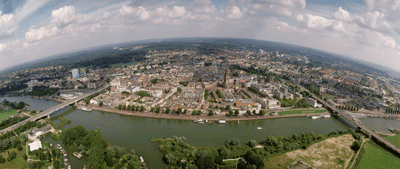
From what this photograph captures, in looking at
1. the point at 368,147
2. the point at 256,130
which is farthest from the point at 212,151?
the point at 368,147

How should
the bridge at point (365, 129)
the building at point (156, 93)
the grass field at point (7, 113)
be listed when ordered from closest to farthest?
the bridge at point (365, 129)
the grass field at point (7, 113)
the building at point (156, 93)

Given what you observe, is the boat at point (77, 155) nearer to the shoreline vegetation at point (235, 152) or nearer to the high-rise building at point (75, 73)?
the shoreline vegetation at point (235, 152)

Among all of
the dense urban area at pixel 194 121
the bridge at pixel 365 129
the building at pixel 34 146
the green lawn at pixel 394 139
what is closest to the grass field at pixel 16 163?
the dense urban area at pixel 194 121

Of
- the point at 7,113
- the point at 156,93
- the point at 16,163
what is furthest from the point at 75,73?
the point at 16,163

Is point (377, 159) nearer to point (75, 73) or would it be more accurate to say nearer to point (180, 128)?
point (180, 128)

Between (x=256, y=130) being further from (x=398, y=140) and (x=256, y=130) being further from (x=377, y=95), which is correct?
(x=377, y=95)
